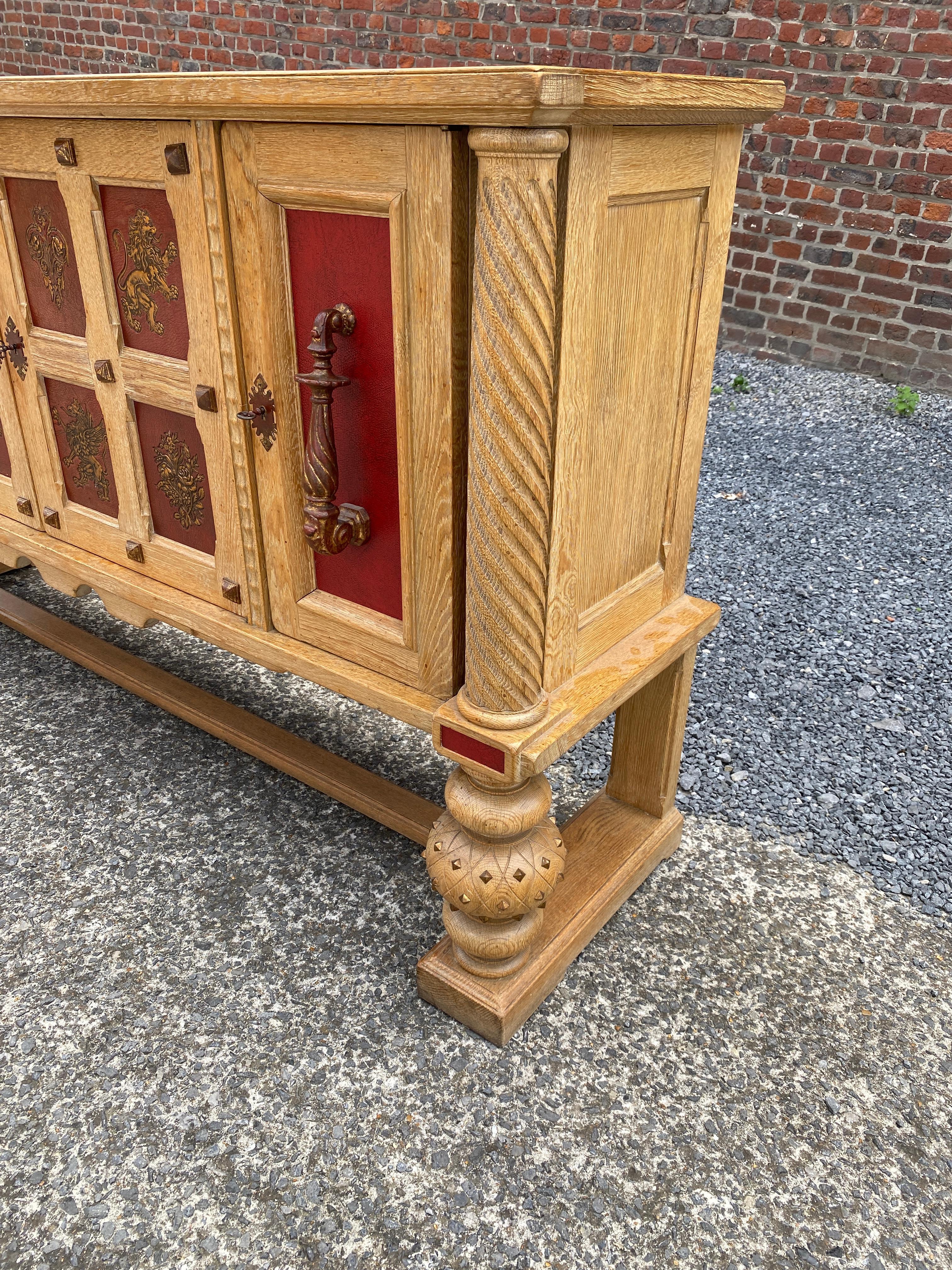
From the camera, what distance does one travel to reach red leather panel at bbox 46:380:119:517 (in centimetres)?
199

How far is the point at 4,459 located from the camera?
7.70ft

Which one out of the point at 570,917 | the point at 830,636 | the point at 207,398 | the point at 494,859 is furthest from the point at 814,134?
the point at 494,859

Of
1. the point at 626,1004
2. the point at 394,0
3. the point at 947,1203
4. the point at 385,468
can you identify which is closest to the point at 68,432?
the point at 385,468

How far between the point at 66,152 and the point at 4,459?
889 millimetres

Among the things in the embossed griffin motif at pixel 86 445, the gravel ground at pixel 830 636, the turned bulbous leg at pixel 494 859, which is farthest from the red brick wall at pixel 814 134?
the turned bulbous leg at pixel 494 859

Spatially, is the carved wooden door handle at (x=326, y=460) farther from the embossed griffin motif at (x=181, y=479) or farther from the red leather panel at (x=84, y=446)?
the red leather panel at (x=84, y=446)

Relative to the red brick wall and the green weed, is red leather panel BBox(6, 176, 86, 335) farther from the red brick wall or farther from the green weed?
the green weed

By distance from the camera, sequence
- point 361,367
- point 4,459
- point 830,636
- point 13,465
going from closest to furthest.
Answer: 1. point 361,367
2. point 13,465
3. point 4,459
4. point 830,636

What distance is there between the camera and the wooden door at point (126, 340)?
158 centimetres

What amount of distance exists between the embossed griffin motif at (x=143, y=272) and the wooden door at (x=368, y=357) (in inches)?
8.2

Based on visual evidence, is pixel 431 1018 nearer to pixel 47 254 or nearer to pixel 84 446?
pixel 84 446

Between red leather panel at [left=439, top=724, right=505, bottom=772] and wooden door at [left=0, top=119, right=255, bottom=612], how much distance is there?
0.55 meters

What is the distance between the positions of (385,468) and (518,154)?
0.53m

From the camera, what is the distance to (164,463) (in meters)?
1.85
